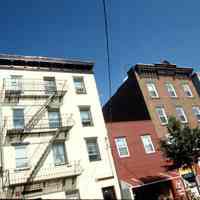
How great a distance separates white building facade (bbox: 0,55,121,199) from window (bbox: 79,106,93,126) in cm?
9

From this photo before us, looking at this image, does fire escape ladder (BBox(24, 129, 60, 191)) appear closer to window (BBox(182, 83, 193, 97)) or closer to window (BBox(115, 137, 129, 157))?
window (BBox(115, 137, 129, 157))

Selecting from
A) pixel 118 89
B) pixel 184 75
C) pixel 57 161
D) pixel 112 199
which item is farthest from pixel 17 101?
pixel 184 75

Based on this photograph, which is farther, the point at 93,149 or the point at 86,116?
the point at 86,116

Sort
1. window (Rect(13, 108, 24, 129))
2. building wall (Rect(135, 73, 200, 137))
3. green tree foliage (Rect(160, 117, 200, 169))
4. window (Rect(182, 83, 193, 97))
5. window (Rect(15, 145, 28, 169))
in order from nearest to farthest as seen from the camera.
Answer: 1. window (Rect(15, 145, 28, 169))
2. window (Rect(13, 108, 24, 129))
3. green tree foliage (Rect(160, 117, 200, 169))
4. building wall (Rect(135, 73, 200, 137))
5. window (Rect(182, 83, 193, 97))

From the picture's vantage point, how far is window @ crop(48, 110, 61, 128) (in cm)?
1923

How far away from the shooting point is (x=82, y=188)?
17.2m

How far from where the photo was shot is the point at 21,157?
16.8 m

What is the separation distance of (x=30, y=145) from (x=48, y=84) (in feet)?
20.2

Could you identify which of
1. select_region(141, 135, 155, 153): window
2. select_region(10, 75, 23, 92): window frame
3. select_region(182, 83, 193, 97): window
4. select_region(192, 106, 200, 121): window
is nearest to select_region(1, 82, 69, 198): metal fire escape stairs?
select_region(10, 75, 23, 92): window frame

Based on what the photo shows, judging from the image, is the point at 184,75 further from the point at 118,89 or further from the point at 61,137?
the point at 61,137

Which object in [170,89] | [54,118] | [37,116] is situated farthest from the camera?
[170,89]

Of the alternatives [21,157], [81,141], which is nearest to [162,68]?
[81,141]

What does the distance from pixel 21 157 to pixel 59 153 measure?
2749mm

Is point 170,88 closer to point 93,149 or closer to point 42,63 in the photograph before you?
point 93,149
